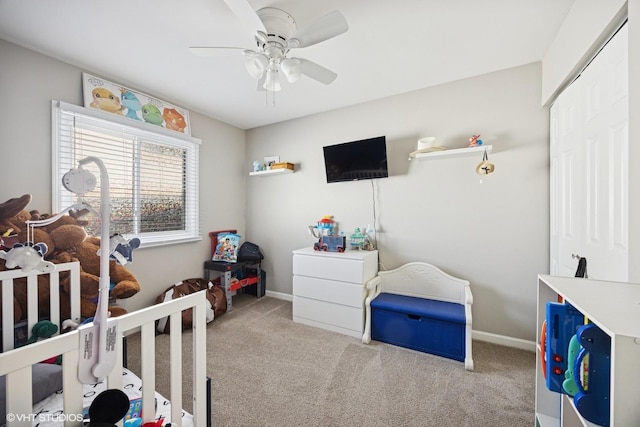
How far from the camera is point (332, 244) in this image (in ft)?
8.96

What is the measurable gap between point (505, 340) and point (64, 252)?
3644mm

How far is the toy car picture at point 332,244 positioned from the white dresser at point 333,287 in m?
0.09

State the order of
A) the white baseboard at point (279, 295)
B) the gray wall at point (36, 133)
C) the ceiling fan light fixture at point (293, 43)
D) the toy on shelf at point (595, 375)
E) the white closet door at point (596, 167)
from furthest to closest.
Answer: the white baseboard at point (279, 295) < the gray wall at point (36, 133) < the ceiling fan light fixture at point (293, 43) < the white closet door at point (596, 167) < the toy on shelf at point (595, 375)

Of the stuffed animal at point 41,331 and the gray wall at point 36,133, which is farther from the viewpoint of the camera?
the gray wall at point 36,133

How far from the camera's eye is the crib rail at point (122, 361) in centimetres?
61

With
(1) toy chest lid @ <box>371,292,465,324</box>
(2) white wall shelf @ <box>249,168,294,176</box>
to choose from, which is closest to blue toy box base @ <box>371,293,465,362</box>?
(1) toy chest lid @ <box>371,292,465,324</box>

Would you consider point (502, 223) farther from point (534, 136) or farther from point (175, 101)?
point (175, 101)

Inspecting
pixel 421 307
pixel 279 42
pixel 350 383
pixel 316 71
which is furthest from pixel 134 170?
pixel 421 307

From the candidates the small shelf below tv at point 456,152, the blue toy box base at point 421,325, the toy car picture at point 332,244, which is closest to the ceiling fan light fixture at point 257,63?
the small shelf below tv at point 456,152

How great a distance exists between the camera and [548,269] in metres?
2.04

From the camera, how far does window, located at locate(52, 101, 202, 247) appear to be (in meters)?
2.04

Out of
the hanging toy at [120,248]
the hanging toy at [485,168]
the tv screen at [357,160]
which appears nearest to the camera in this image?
the hanging toy at [120,248]

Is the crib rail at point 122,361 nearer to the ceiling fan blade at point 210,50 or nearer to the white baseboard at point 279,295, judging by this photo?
the ceiling fan blade at point 210,50

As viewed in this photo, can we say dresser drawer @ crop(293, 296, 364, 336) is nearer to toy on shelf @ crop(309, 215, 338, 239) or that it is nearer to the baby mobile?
toy on shelf @ crop(309, 215, 338, 239)
